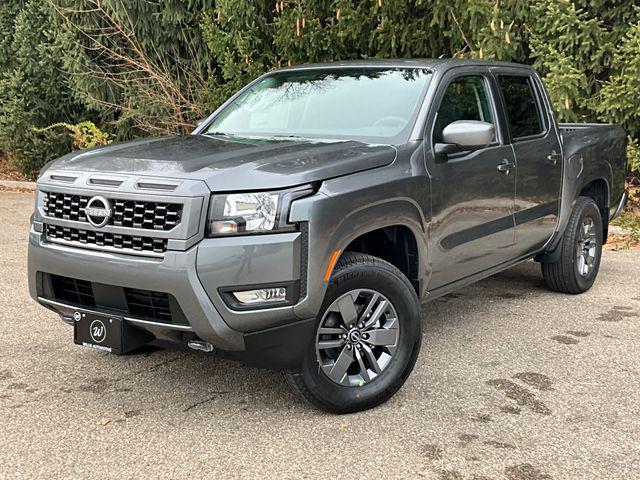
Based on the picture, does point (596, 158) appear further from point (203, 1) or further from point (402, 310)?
point (203, 1)

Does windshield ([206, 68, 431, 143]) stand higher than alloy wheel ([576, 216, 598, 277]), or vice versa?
windshield ([206, 68, 431, 143])

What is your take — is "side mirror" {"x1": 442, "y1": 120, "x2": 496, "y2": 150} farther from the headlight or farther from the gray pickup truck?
the headlight

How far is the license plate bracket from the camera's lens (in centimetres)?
340

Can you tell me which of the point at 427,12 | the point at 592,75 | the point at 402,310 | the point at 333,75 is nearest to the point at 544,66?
the point at 592,75

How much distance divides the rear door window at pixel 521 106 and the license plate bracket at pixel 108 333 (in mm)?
2994

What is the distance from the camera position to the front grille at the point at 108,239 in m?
3.30

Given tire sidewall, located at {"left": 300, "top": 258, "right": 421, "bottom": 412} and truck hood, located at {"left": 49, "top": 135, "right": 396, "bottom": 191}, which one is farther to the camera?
tire sidewall, located at {"left": 300, "top": 258, "right": 421, "bottom": 412}

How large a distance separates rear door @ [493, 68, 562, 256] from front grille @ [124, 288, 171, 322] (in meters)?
2.65

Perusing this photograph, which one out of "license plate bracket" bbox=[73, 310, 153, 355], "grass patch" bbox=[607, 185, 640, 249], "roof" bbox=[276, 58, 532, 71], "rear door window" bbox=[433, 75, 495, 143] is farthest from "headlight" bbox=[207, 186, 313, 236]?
"grass patch" bbox=[607, 185, 640, 249]

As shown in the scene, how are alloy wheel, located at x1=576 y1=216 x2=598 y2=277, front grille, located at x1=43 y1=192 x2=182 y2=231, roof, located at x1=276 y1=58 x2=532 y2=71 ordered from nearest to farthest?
front grille, located at x1=43 y1=192 x2=182 y2=231 < roof, located at x1=276 y1=58 x2=532 y2=71 < alloy wheel, located at x1=576 y1=216 x2=598 y2=277

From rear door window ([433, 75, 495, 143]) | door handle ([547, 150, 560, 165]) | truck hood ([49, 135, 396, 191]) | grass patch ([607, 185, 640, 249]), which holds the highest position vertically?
rear door window ([433, 75, 495, 143])

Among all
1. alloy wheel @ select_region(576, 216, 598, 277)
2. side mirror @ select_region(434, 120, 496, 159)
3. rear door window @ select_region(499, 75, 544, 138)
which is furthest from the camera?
alloy wheel @ select_region(576, 216, 598, 277)

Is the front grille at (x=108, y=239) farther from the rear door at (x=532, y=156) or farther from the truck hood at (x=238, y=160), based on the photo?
the rear door at (x=532, y=156)

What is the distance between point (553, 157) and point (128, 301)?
135 inches
